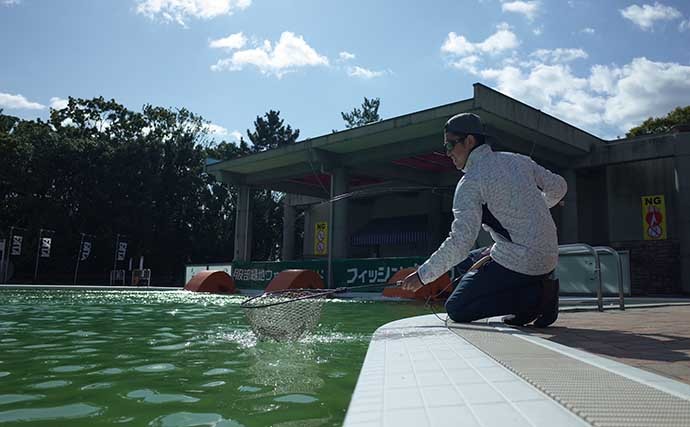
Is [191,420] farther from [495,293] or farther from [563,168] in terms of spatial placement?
[563,168]

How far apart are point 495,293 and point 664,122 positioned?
Result: 38.1 meters

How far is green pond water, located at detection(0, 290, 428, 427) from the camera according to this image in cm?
229

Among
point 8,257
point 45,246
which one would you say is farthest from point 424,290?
point 8,257

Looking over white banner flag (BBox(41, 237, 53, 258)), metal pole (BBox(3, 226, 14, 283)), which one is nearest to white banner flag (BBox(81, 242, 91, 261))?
white banner flag (BBox(41, 237, 53, 258))

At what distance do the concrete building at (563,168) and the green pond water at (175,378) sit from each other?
11.1m

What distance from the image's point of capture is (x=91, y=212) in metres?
39.2

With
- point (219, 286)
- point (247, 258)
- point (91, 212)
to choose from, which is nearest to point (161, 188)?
point (91, 212)

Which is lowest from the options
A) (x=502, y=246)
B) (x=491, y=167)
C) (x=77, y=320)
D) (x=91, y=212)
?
(x=77, y=320)

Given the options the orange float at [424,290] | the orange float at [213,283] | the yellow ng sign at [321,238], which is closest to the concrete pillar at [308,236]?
the yellow ng sign at [321,238]

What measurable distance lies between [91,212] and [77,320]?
3547 cm

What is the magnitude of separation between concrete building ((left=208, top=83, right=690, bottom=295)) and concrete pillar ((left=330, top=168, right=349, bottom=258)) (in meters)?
0.05

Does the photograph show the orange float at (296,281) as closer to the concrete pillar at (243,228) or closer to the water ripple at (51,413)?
the concrete pillar at (243,228)

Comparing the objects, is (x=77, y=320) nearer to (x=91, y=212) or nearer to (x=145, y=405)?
(x=145, y=405)

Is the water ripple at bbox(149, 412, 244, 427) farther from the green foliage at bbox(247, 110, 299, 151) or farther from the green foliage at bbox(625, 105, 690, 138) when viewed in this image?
the green foliage at bbox(247, 110, 299, 151)
